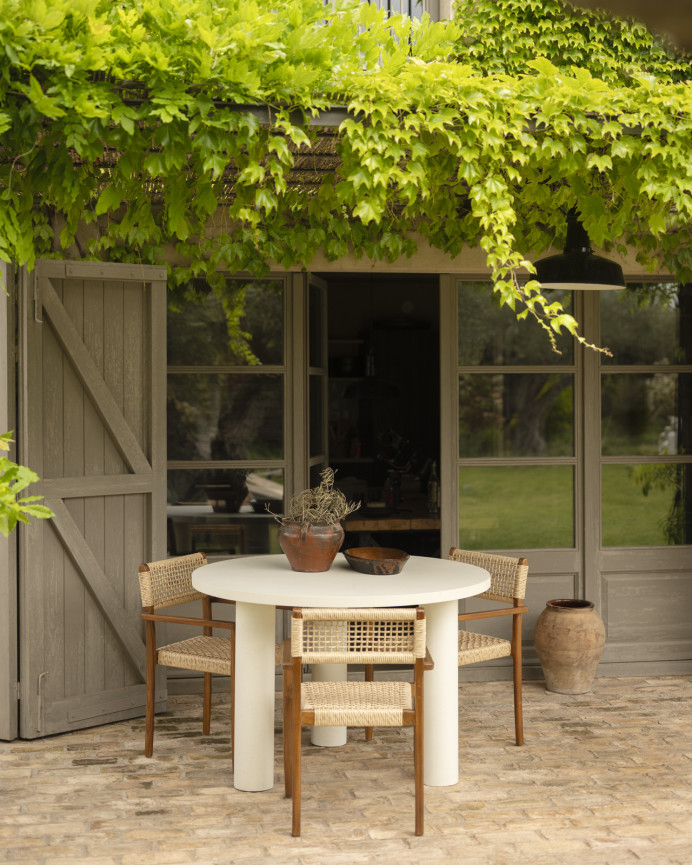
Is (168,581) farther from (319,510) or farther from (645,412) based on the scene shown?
(645,412)

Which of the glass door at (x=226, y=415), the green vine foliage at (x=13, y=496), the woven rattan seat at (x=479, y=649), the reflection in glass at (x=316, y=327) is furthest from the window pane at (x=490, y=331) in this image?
the green vine foliage at (x=13, y=496)

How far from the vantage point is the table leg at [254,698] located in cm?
386

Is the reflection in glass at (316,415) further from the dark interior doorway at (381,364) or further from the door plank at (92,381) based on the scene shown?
the dark interior doorway at (381,364)

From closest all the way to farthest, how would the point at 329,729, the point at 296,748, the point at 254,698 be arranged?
the point at 296,748 < the point at 254,698 < the point at 329,729

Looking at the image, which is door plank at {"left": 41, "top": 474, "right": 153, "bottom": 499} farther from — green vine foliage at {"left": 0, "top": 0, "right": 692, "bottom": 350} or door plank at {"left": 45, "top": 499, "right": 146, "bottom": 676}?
green vine foliage at {"left": 0, "top": 0, "right": 692, "bottom": 350}

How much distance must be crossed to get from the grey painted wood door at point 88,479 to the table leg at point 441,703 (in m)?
1.70

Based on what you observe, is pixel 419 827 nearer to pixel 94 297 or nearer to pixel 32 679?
pixel 32 679

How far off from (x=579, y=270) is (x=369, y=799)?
2456mm

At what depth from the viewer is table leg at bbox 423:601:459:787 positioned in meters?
3.91

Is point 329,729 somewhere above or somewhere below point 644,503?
below

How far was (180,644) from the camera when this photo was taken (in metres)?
4.46

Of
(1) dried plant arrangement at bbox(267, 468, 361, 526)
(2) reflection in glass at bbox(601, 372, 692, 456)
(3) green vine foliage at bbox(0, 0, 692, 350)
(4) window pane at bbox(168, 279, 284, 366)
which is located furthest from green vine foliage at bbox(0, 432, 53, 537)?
(2) reflection in glass at bbox(601, 372, 692, 456)

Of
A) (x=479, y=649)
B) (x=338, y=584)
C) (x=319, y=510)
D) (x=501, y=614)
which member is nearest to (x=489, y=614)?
(x=501, y=614)

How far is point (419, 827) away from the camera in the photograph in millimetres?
3424
